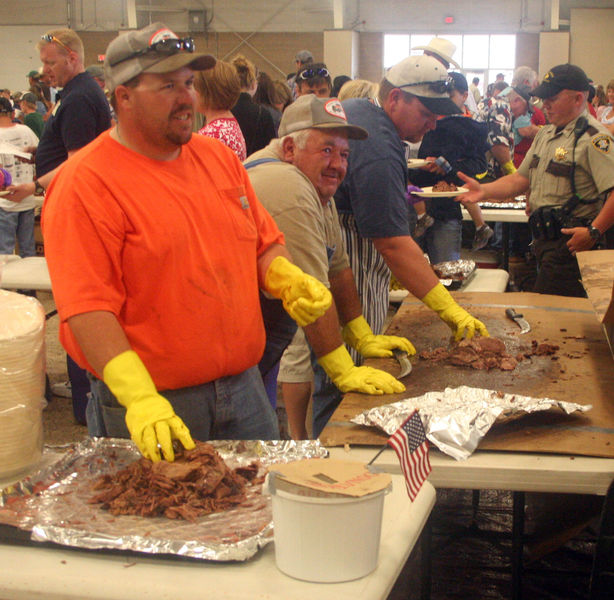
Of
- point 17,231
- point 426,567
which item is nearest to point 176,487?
point 426,567

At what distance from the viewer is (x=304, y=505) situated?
136 cm

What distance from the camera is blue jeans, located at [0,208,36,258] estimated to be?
682cm

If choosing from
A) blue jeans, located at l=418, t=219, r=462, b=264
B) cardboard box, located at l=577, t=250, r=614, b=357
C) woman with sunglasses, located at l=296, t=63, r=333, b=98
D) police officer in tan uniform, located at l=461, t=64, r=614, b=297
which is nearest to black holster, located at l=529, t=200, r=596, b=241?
police officer in tan uniform, located at l=461, t=64, r=614, b=297

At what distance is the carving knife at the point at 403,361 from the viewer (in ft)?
8.69

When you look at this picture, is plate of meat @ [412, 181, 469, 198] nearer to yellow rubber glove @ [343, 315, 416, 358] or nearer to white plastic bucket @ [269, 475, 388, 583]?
yellow rubber glove @ [343, 315, 416, 358]

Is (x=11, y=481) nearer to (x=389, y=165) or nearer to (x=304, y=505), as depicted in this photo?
(x=304, y=505)

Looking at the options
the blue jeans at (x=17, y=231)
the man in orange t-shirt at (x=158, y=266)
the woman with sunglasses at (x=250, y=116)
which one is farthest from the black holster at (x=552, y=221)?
the blue jeans at (x=17, y=231)

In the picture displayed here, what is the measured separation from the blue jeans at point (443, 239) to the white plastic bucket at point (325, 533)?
4.70m

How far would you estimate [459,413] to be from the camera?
2123 mm

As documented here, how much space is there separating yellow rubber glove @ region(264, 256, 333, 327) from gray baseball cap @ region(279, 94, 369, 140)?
0.61 metres

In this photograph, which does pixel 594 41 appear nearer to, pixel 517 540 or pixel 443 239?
pixel 443 239

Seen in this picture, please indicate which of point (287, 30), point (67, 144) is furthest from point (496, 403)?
point (287, 30)

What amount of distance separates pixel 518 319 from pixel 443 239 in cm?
277

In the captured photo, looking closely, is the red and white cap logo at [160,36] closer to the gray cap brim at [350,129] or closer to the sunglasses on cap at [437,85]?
the gray cap brim at [350,129]
